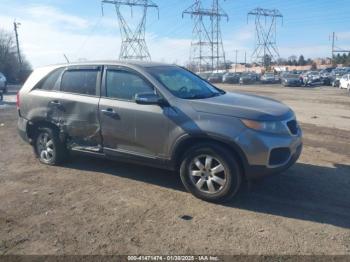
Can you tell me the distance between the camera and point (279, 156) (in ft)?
15.4

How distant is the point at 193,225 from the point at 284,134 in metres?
1.63

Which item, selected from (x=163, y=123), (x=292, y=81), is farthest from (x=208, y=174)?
(x=292, y=81)

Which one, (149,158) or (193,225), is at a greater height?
(149,158)

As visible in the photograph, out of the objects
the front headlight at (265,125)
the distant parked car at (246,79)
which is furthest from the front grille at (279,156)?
the distant parked car at (246,79)

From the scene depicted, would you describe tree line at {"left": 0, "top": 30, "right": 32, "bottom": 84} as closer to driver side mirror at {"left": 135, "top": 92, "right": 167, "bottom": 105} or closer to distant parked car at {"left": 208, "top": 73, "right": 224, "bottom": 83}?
distant parked car at {"left": 208, "top": 73, "right": 224, "bottom": 83}

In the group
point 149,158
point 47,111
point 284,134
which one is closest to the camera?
point 284,134

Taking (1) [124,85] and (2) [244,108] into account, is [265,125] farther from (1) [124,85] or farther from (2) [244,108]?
(1) [124,85]

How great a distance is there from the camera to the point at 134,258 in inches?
141

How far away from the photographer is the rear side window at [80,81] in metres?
5.85

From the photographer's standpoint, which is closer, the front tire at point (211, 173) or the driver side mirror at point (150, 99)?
the front tire at point (211, 173)

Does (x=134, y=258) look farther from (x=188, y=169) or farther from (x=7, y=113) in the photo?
(x=7, y=113)

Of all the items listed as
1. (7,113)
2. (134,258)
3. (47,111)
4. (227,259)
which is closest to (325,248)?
(227,259)

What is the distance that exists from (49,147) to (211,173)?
316cm

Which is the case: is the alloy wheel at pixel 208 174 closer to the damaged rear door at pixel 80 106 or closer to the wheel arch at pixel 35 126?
the damaged rear door at pixel 80 106
